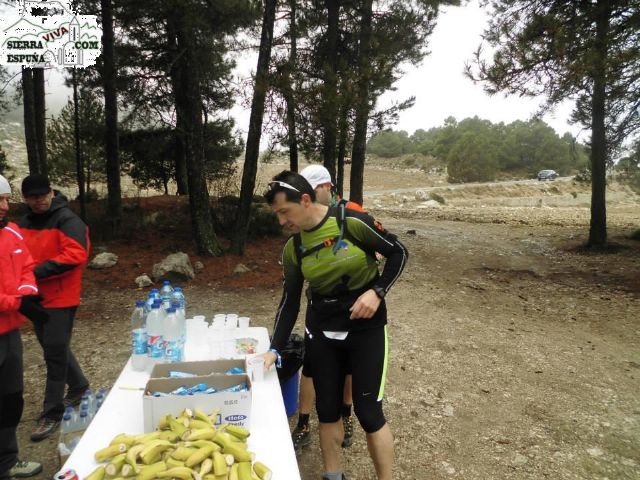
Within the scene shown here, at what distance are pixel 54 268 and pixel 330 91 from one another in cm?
601

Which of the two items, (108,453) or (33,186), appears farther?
(33,186)

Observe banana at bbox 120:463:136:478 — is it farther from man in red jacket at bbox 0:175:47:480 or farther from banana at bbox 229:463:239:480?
man in red jacket at bbox 0:175:47:480

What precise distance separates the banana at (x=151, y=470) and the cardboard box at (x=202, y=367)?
2.42 ft

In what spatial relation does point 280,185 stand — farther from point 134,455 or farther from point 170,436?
point 134,455

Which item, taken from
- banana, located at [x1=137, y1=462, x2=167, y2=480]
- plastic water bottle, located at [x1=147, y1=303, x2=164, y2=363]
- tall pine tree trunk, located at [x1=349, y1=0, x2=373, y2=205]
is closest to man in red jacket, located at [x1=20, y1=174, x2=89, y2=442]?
plastic water bottle, located at [x1=147, y1=303, x2=164, y2=363]

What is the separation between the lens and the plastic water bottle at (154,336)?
2.60 metres

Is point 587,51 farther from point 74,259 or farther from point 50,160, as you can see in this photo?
point 50,160

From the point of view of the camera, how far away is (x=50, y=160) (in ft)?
62.5

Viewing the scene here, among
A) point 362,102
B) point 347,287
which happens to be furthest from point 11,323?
point 362,102

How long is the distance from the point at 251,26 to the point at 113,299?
253 inches

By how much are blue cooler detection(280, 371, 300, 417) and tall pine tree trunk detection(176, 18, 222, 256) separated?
20.7 ft

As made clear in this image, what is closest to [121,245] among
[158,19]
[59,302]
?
[158,19]

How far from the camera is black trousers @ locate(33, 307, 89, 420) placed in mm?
3570

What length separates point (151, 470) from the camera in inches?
62.8
